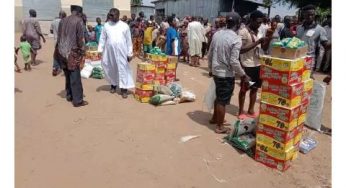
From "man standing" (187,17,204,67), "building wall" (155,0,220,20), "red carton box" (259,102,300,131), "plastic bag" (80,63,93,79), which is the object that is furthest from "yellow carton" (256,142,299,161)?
"building wall" (155,0,220,20)

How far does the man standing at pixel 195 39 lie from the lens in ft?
37.0

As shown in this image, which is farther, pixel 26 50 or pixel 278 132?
pixel 26 50

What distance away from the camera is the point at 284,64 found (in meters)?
3.64

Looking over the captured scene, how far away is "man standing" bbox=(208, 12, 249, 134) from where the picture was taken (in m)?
4.45

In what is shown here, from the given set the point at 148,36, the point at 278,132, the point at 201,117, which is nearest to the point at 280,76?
the point at 278,132

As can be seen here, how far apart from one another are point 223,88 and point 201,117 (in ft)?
3.68

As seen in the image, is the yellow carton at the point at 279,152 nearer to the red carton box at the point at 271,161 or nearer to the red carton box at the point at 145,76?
the red carton box at the point at 271,161

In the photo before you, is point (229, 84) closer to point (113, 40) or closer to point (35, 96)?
point (113, 40)

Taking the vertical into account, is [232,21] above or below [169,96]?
above

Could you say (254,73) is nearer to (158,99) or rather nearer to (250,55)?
(250,55)

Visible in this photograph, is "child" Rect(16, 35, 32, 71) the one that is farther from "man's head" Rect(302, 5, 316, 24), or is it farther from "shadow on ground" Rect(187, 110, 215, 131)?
"man's head" Rect(302, 5, 316, 24)

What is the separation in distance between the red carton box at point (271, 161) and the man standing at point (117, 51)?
136 inches

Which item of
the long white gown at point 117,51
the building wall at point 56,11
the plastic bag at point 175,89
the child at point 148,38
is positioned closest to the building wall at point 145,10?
the building wall at point 56,11

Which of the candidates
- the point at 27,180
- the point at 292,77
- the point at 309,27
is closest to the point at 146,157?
the point at 27,180
